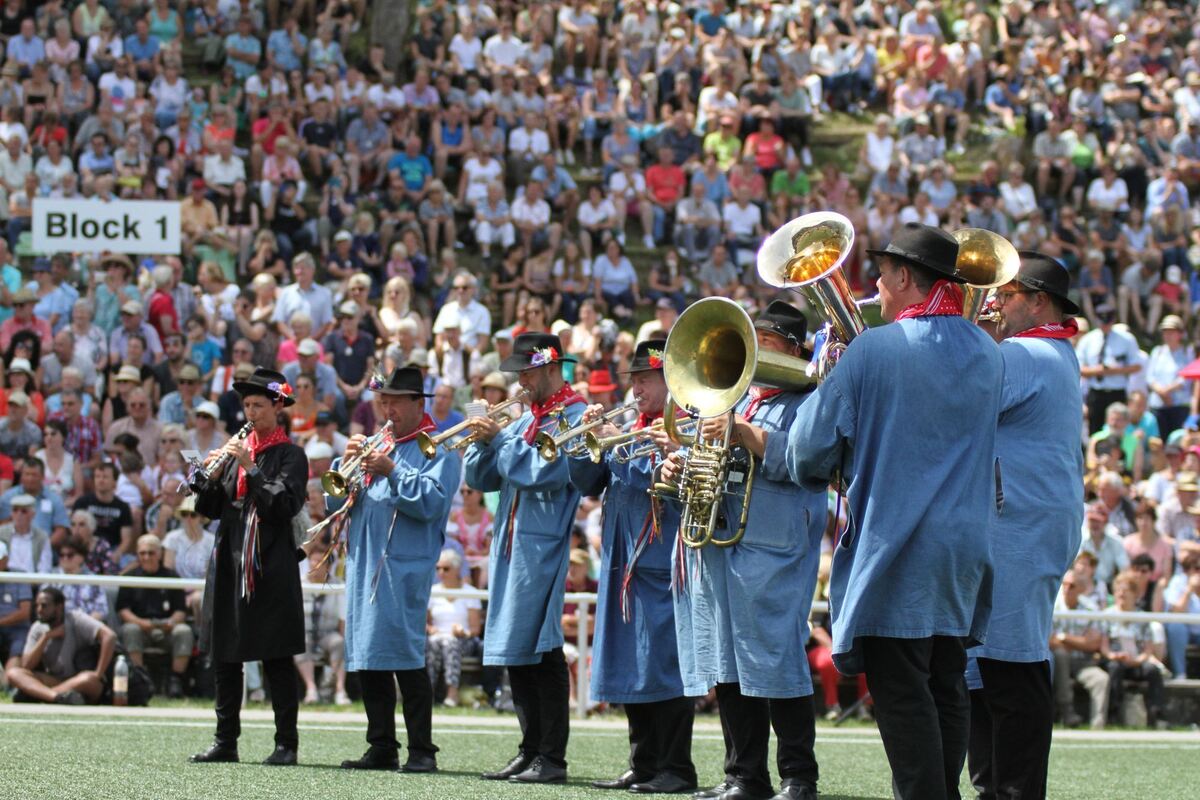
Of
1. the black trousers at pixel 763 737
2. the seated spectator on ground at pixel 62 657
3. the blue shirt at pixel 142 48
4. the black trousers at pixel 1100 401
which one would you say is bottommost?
the black trousers at pixel 763 737

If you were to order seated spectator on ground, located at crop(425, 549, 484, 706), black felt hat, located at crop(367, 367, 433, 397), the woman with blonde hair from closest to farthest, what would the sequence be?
black felt hat, located at crop(367, 367, 433, 397)
seated spectator on ground, located at crop(425, 549, 484, 706)
the woman with blonde hair

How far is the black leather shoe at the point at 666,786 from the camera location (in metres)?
8.64

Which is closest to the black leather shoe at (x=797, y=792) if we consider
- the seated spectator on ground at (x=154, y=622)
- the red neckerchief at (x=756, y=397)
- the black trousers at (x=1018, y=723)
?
the black trousers at (x=1018, y=723)

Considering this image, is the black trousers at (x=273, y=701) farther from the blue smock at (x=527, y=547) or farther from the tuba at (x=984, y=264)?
the tuba at (x=984, y=264)

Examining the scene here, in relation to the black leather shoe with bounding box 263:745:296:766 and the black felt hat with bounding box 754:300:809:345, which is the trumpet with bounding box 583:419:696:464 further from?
the black leather shoe with bounding box 263:745:296:766

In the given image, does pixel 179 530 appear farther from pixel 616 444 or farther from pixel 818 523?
pixel 818 523

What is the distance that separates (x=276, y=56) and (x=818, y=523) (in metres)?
15.8

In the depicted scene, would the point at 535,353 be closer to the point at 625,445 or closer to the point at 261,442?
the point at 625,445

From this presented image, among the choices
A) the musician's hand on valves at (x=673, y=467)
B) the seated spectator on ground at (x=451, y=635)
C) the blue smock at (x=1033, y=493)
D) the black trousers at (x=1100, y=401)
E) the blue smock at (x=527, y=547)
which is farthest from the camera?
the black trousers at (x=1100, y=401)

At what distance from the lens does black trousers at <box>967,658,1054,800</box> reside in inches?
265

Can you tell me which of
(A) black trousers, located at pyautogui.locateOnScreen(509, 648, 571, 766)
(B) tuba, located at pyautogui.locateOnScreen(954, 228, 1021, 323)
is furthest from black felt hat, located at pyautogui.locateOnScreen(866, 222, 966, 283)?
(A) black trousers, located at pyautogui.locateOnScreen(509, 648, 571, 766)

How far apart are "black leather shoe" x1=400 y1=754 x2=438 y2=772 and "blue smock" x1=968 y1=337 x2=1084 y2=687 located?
335cm

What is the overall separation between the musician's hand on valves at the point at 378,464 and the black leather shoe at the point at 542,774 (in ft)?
5.35

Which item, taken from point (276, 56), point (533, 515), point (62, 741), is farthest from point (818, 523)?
point (276, 56)
